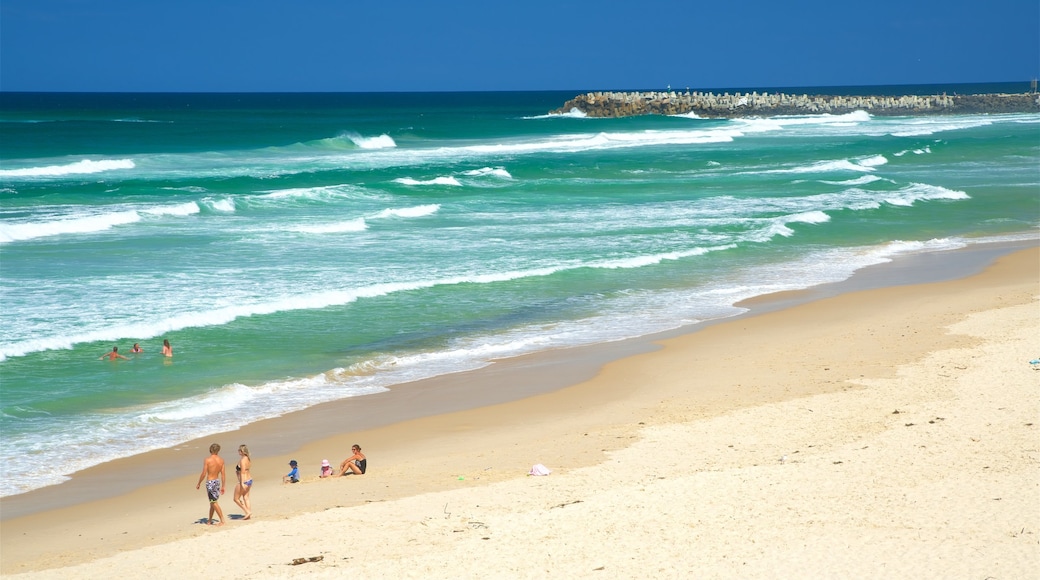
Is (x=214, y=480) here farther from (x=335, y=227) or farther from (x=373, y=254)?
(x=335, y=227)

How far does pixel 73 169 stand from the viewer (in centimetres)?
4506

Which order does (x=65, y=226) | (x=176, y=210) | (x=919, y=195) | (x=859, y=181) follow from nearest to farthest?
(x=65, y=226) < (x=176, y=210) < (x=919, y=195) < (x=859, y=181)

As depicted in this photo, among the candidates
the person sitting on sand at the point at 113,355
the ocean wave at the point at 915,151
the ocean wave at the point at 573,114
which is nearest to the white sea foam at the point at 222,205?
the person sitting on sand at the point at 113,355

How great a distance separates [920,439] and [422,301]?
11.1 m

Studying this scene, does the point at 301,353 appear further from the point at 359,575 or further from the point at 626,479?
the point at 359,575

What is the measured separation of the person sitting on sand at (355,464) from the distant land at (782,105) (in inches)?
3536

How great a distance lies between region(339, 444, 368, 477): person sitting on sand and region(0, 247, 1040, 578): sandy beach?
0.18m

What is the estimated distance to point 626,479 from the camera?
10.5 m

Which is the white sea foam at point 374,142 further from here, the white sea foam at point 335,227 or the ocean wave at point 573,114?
the ocean wave at point 573,114

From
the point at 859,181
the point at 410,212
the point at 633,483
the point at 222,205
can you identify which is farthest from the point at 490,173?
the point at 633,483

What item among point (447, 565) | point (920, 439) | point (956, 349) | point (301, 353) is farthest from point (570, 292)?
point (447, 565)

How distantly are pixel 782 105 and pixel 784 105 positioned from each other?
19 centimetres

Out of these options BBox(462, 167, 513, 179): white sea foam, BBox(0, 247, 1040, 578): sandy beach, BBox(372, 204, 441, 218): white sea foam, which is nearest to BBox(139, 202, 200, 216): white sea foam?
BBox(372, 204, 441, 218): white sea foam

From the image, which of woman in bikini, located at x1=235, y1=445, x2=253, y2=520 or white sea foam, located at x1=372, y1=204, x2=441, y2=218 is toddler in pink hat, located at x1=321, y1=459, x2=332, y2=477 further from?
white sea foam, located at x1=372, y1=204, x2=441, y2=218
